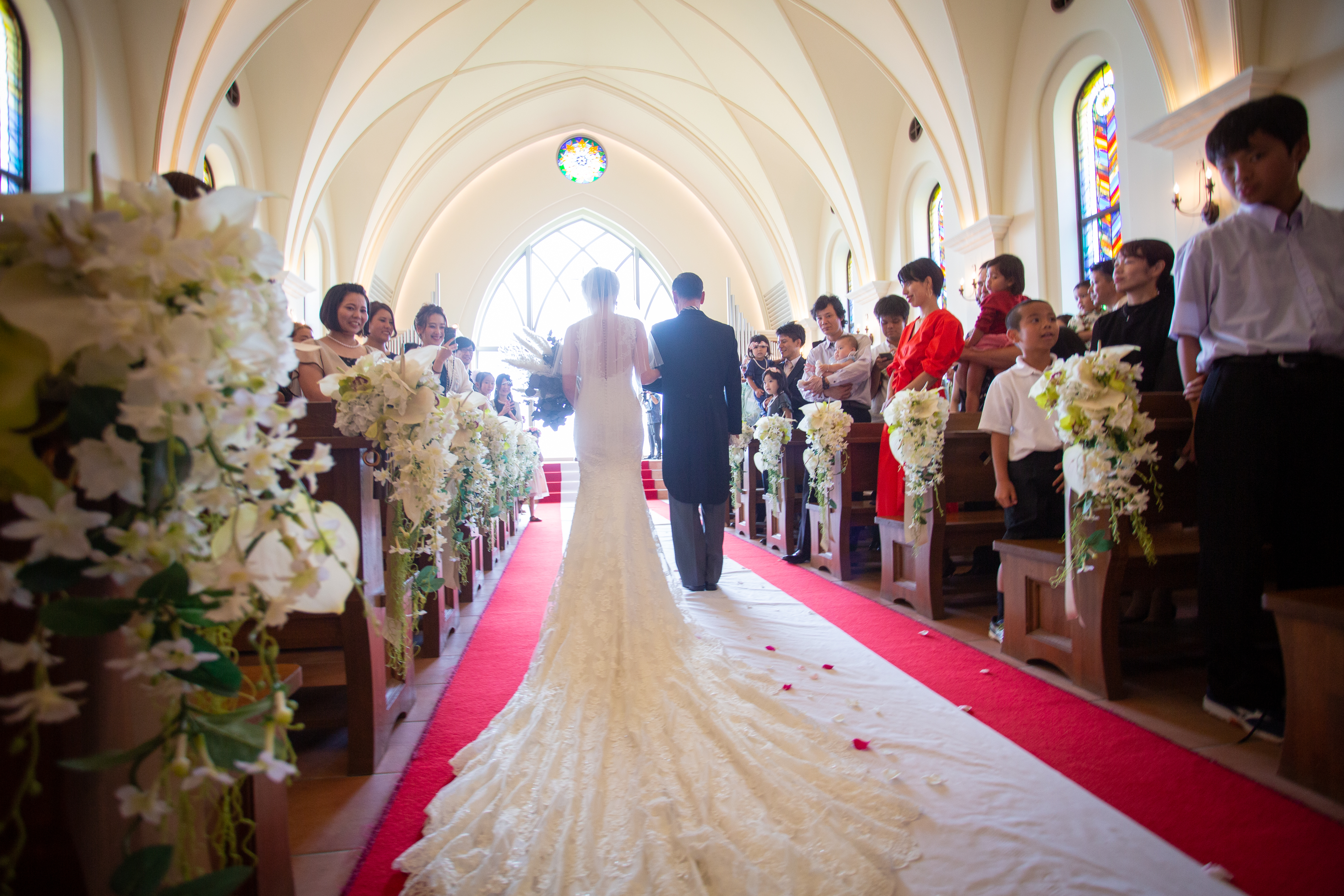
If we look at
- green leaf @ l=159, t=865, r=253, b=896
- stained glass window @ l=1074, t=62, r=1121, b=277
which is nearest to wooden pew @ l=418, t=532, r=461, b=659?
green leaf @ l=159, t=865, r=253, b=896

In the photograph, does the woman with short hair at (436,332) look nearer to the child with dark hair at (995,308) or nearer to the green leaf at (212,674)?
the child with dark hair at (995,308)

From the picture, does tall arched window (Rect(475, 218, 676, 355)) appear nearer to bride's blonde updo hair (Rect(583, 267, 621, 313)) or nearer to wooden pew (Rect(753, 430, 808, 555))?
wooden pew (Rect(753, 430, 808, 555))

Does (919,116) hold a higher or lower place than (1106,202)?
higher

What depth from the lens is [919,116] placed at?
10.1m

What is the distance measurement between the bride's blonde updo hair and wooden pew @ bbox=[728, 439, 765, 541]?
327cm

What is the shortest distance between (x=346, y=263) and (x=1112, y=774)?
589 inches

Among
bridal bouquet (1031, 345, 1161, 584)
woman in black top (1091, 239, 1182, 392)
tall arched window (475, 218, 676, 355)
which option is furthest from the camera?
tall arched window (475, 218, 676, 355)

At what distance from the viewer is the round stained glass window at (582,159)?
1734 centimetres

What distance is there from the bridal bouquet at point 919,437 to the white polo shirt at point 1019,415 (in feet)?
1.25

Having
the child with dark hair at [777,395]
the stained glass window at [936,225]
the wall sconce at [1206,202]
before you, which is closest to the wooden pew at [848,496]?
the child with dark hair at [777,395]

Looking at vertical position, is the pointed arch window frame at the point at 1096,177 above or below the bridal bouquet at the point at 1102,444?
above

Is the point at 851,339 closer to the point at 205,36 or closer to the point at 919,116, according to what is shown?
the point at 919,116

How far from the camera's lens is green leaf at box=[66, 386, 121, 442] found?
0.75 m

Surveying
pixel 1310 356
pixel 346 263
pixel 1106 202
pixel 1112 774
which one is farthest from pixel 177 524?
pixel 346 263
